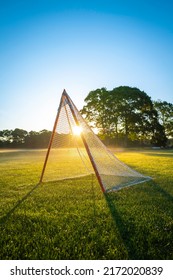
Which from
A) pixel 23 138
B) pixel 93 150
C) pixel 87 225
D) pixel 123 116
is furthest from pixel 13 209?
pixel 23 138

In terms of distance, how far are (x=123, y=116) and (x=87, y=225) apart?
36.3 meters

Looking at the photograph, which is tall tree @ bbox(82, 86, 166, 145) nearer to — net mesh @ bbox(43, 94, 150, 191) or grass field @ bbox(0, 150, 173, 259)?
net mesh @ bbox(43, 94, 150, 191)

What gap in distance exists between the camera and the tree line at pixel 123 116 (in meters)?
38.2

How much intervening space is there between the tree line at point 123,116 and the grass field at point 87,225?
34029 mm

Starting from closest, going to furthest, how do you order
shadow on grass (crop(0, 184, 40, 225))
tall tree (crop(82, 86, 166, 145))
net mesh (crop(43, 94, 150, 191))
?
shadow on grass (crop(0, 184, 40, 225)) → net mesh (crop(43, 94, 150, 191)) → tall tree (crop(82, 86, 166, 145))

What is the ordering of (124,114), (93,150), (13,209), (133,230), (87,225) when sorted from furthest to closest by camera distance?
1. (124,114)
2. (93,150)
3. (13,209)
4. (87,225)
5. (133,230)

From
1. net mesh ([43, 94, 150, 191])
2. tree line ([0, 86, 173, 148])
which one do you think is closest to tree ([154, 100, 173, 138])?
tree line ([0, 86, 173, 148])

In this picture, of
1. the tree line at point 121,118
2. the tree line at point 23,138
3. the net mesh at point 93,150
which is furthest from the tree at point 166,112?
the net mesh at point 93,150

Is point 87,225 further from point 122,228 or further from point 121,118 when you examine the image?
point 121,118

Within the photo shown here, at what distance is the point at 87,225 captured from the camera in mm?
3051

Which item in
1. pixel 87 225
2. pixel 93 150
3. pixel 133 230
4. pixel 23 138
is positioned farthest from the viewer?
pixel 23 138

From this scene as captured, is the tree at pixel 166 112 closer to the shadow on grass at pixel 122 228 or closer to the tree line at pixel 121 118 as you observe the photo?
the tree line at pixel 121 118

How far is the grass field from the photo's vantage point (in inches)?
92.6

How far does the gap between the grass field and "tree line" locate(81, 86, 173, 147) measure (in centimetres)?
3403
